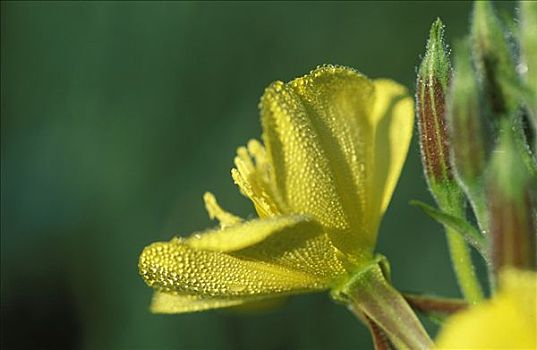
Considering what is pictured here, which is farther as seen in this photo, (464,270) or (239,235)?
(464,270)

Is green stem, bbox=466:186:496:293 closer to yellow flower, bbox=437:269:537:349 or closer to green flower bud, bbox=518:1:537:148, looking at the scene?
green flower bud, bbox=518:1:537:148

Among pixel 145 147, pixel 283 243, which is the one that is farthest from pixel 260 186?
pixel 145 147

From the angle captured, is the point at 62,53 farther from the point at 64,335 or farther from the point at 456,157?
the point at 456,157

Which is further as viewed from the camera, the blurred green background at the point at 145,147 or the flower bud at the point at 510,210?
the blurred green background at the point at 145,147

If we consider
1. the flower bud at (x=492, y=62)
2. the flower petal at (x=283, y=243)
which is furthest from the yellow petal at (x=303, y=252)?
the flower bud at (x=492, y=62)

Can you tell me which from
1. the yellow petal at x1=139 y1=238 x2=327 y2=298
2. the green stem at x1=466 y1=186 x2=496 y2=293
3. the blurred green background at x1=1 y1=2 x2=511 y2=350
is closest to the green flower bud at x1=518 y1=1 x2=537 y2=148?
the green stem at x1=466 y1=186 x2=496 y2=293

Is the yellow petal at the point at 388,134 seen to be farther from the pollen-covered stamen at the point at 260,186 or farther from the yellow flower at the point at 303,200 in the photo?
the pollen-covered stamen at the point at 260,186

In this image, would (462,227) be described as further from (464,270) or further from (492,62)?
(492,62)
